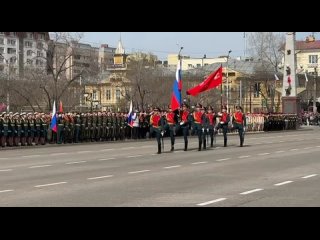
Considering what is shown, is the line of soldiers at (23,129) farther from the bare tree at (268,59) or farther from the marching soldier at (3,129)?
the bare tree at (268,59)

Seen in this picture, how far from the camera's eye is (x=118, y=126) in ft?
128

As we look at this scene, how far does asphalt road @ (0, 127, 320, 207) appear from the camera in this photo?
484 inches

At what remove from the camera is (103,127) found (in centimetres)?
3781

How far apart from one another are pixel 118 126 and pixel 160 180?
2286 centimetres

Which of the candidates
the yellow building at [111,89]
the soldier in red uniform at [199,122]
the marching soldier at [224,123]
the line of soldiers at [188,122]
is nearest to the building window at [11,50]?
the yellow building at [111,89]

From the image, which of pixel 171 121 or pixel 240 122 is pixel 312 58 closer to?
pixel 240 122

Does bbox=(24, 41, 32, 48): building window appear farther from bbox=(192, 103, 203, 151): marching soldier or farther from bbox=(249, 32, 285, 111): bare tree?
bbox=(192, 103, 203, 151): marching soldier

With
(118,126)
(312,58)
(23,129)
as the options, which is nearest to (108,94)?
(312,58)

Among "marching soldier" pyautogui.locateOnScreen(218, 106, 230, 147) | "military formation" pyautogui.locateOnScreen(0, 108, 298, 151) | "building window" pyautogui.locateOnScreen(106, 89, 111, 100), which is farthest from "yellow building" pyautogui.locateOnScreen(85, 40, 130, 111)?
"marching soldier" pyautogui.locateOnScreen(218, 106, 230, 147)

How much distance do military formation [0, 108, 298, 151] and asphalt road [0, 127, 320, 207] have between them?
3.60 m

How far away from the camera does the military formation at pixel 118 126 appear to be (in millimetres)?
28641

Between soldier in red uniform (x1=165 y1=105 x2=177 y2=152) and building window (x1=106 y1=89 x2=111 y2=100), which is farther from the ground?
building window (x1=106 y1=89 x2=111 y2=100)
